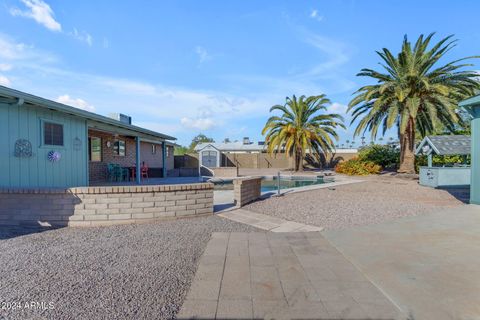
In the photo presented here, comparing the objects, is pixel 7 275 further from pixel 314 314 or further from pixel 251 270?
pixel 314 314

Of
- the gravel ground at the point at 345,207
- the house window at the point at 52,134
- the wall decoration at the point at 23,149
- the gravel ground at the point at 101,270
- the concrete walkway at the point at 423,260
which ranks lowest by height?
the gravel ground at the point at 345,207

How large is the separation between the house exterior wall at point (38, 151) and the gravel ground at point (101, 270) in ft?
7.88

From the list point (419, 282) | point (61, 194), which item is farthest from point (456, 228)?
point (61, 194)

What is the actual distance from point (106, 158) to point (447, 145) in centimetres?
1769

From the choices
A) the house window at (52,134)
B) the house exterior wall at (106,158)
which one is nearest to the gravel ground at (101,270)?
the house window at (52,134)

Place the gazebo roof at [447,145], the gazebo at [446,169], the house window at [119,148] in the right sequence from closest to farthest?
the gazebo at [446,169], the gazebo roof at [447,145], the house window at [119,148]

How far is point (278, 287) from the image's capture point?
3004mm

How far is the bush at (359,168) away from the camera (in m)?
19.8

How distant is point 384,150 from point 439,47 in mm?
9882

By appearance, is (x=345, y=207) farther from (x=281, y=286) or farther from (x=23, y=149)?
(x=23, y=149)

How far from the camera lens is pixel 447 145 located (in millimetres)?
13789

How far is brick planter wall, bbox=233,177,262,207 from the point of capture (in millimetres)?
7598

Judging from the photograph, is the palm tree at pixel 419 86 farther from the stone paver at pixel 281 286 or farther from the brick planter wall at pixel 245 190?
the stone paver at pixel 281 286

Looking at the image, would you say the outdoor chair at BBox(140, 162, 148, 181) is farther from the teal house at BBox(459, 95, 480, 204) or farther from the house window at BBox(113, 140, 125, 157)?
the teal house at BBox(459, 95, 480, 204)
